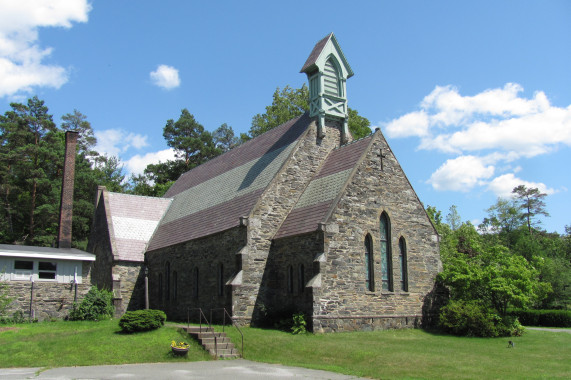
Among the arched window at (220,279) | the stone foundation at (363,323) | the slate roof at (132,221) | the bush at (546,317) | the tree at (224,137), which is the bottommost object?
the bush at (546,317)

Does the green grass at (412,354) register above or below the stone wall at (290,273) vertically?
below

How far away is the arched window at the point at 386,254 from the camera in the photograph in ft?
77.4

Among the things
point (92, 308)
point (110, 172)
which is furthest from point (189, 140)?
point (92, 308)

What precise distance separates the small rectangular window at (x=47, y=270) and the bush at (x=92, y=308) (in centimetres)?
355

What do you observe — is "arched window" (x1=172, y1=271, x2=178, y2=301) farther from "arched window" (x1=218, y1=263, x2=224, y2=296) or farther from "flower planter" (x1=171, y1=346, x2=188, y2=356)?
"flower planter" (x1=171, y1=346, x2=188, y2=356)

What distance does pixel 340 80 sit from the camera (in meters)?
29.8

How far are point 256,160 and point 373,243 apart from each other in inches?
391

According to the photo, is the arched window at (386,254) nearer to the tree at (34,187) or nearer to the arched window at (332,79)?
the arched window at (332,79)

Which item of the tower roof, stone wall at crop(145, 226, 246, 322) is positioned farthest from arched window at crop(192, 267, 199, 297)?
the tower roof

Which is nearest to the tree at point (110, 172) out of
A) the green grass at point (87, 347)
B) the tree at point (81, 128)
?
the tree at point (81, 128)

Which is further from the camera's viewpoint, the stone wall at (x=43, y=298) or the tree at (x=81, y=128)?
the tree at (x=81, y=128)

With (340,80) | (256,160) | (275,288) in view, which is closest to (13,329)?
(275,288)

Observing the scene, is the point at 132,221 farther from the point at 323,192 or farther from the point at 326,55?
the point at 326,55

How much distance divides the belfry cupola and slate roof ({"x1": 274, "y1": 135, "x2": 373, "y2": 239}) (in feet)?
8.57
